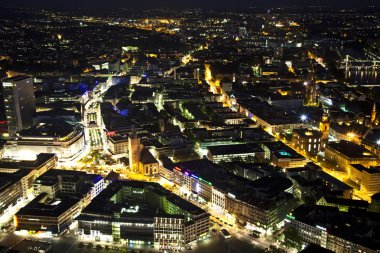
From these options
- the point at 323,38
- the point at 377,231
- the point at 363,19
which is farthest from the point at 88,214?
the point at 363,19

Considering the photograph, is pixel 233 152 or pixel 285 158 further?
pixel 233 152

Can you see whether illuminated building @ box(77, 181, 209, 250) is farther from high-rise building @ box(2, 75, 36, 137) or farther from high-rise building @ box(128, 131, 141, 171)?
high-rise building @ box(2, 75, 36, 137)

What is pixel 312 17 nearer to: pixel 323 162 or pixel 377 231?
pixel 323 162

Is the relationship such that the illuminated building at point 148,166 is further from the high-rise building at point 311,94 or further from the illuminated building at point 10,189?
the high-rise building at point 311,94

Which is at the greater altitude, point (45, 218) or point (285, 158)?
point (285, 158)

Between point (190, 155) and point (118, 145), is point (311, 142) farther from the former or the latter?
point (118, 145)

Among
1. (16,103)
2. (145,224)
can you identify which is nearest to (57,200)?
(145,224)

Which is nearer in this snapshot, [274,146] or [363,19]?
[274,146]
